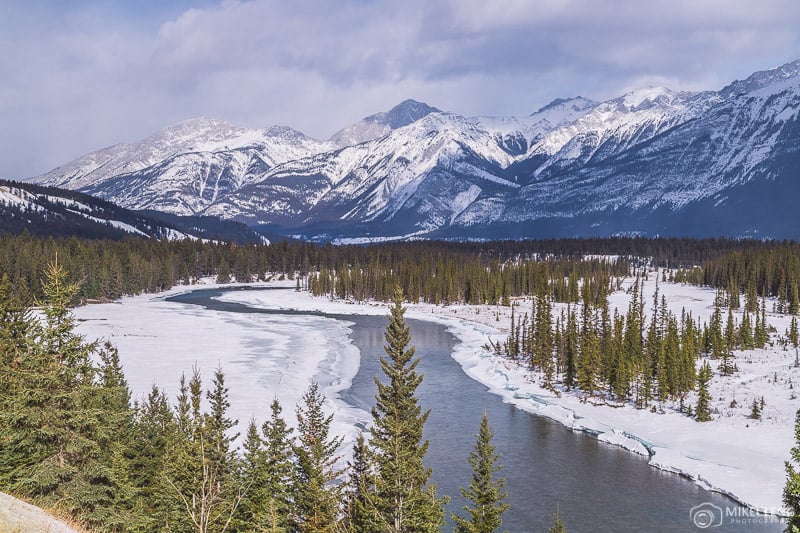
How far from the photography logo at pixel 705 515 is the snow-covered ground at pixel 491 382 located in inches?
105

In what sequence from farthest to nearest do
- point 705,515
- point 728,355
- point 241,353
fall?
point 241,353, point 728,355, point 705,515

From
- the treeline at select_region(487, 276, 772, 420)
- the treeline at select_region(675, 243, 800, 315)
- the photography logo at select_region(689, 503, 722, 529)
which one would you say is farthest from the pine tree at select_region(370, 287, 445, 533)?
the treeline at select_region(675, 243, 800, 315)

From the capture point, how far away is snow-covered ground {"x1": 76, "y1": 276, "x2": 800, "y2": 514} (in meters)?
47.7

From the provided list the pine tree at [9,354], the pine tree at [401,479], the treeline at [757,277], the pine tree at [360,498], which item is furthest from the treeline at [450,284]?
the pine tree at [360,498]

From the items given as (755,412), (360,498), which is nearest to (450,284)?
(755,412)

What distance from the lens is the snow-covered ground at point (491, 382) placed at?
47656 mm

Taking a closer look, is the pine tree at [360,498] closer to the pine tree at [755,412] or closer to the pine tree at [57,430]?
the pine tree at [57,430]

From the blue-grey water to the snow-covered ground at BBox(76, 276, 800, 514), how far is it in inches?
85.3

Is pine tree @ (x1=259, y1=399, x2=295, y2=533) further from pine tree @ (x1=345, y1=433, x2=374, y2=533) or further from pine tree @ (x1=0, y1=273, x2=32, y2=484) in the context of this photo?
pine tree @ (x1=0, y1=273, x2=32, y2=484)

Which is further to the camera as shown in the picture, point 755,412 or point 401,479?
point 755,412

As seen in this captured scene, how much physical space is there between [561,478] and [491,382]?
3133cm

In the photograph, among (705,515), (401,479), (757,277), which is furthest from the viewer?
(757,277)

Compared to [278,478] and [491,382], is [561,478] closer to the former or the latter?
[278,478]

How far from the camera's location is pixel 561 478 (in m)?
44.0
